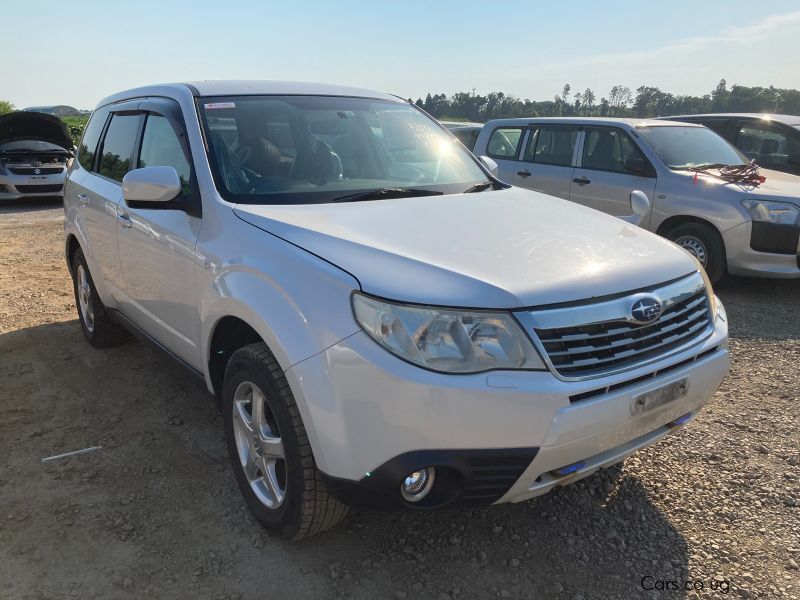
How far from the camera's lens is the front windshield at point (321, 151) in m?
3.01

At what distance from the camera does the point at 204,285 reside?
9.27 feet

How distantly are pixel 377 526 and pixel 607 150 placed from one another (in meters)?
5.76

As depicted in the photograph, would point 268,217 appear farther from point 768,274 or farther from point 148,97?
point 768,274

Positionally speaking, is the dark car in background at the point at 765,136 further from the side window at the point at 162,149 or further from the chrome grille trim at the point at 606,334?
the side window at the point at 162,149

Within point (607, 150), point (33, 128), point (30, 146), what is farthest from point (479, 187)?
point (33, 128)

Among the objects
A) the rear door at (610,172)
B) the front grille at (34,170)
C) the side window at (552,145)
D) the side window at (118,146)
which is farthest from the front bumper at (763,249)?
the front grille at (34,170)

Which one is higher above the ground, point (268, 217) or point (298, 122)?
point (298, 122)

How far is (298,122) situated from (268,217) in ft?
3.05

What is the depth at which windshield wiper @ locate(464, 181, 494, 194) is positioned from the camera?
11.1ft

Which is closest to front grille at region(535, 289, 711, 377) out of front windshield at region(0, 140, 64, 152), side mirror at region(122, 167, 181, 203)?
side mirror at region(122, 167, 181, 203)

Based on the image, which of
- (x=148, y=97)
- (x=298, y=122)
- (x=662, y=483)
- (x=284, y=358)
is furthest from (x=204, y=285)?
(x=662, y=483)

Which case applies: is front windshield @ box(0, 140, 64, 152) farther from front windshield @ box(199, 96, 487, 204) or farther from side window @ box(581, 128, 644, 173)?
front windshield @ box(199, 96, 487, 204)

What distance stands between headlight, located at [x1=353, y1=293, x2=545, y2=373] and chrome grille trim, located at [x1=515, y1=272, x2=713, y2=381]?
60 millimetres

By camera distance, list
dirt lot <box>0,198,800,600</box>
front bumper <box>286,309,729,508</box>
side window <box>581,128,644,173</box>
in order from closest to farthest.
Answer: front bumper <box>286,309,729,508</box>
dirt lot <box>0,198,800,600</box>
side window <box>581,128,644,173</box>
